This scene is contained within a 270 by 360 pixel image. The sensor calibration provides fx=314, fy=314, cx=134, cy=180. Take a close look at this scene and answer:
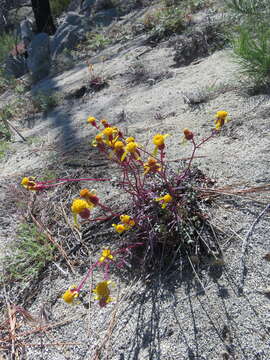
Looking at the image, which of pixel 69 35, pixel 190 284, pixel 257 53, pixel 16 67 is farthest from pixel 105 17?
pixel 190 284

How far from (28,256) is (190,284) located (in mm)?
885

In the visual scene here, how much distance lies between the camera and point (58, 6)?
9.93m

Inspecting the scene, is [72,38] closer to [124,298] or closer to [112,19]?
[112,19]

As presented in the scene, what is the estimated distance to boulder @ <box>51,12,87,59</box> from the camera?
20.6 ft

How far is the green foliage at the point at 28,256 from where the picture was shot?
1601 mm

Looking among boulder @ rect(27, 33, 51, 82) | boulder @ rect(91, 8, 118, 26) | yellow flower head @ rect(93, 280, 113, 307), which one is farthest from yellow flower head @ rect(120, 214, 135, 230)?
boulder @ rect(91, 8, 118, 26)

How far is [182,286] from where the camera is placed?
129 centimetres

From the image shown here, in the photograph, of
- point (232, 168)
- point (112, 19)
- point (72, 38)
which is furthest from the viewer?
point (112, 19)

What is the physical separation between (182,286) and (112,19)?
278 inches

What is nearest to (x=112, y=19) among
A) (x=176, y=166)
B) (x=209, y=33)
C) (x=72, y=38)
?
(x=72, y=38)

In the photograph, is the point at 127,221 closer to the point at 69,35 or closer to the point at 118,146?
the point at 118,146

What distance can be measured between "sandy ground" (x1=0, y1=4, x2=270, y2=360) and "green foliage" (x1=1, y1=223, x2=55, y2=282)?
0.27 feet

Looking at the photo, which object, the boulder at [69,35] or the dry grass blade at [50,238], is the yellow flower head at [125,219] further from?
the boulder at [69,35]

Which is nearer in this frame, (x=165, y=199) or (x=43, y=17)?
(x=165, y=199)
